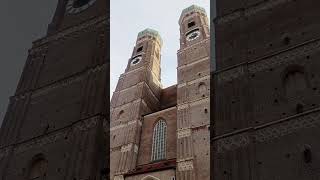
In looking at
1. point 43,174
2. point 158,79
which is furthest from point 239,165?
point 158,79

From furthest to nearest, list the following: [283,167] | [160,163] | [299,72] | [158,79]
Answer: [158,79] → [160,163] → [299,72] → [283,167]

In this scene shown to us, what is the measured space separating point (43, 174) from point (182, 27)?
26.1 metres

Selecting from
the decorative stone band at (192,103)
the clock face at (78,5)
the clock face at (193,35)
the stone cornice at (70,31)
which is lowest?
the stone cornice at (70,31)

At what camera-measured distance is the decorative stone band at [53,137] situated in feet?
52.4

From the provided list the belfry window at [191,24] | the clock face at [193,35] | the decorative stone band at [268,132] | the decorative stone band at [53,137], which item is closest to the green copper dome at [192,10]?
the belfry window at [191,24]

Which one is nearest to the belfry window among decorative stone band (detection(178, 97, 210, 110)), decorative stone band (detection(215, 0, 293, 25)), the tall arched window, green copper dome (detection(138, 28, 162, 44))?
green copper dome (detection(138, 28, 162, 44))

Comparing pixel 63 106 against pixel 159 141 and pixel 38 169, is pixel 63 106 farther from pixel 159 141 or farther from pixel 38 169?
pixel 159 141

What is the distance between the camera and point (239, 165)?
13.3 meters

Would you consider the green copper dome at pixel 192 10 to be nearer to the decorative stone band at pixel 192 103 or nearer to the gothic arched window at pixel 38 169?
the decorative stone band at pixel 192 103

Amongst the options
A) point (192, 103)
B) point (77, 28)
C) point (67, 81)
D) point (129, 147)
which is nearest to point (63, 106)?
point (67, 81)

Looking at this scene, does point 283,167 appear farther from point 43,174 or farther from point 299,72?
point 43,174

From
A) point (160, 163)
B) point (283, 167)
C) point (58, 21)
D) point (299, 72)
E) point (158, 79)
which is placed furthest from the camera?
point (158, 79)

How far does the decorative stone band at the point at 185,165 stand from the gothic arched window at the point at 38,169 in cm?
1209

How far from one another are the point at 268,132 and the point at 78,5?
1161cm
